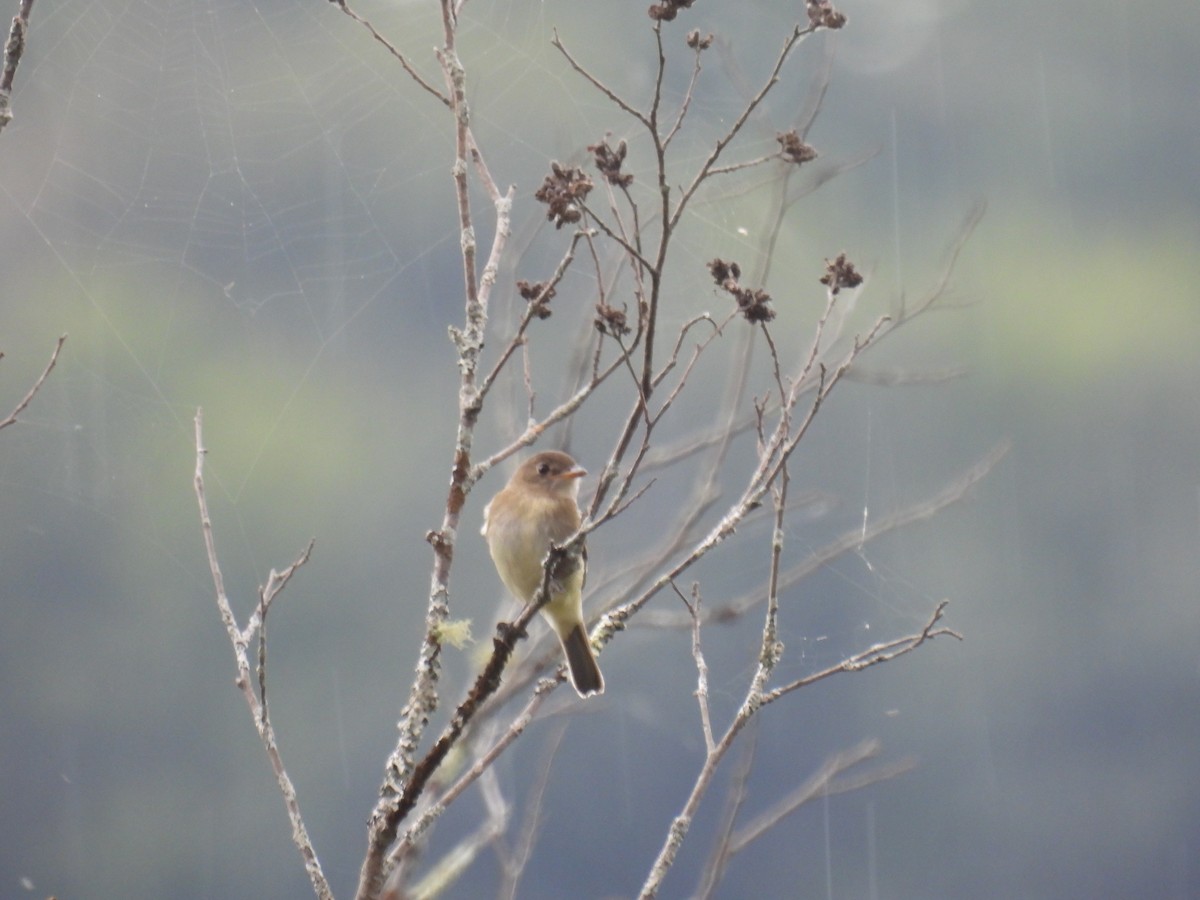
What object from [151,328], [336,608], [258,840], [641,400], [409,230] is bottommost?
[641,400]

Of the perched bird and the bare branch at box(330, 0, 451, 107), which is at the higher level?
the bare branch at box(330, 0, 451, 107)

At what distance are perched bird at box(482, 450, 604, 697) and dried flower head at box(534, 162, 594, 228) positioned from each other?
1.19 metres

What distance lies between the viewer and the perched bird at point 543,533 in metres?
3.38

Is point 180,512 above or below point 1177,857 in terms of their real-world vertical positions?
above

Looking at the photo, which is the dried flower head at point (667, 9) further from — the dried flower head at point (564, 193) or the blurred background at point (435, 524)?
the blurred background at point (435, 524)

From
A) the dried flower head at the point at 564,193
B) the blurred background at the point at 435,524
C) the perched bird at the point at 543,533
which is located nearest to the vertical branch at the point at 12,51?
the dried flower head at the point at 564,193

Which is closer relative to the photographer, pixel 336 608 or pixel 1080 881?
pixel 336 608

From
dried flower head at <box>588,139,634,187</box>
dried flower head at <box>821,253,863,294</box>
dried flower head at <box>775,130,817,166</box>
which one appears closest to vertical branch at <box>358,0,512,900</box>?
dried flower head at <box>588,139,634,187</box>

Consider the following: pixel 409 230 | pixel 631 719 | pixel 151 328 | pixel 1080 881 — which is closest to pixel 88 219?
pixel 151 328

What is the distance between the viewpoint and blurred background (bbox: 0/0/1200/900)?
1459 centimetres

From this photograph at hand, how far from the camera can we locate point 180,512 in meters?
16.9

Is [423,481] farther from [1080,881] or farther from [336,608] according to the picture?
[1080,881]

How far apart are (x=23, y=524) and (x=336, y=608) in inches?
150

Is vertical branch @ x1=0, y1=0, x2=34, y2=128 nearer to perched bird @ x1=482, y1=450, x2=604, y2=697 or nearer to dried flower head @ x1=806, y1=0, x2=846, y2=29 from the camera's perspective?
dried flower head @ x1=806, y1=0, x2=846, y2=29
